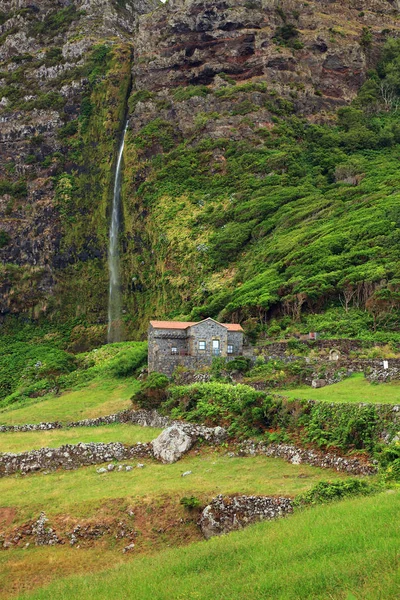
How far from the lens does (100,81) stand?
357ft

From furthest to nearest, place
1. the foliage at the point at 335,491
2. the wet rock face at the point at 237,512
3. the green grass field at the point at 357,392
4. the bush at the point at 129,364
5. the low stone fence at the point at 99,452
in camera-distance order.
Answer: the bush at the point at 129,364, the low stone fence at the point at 99,452, the green grass field at the point at 357,392, the wet rock face at the point at 237,512, the foliage at the point at 335,491

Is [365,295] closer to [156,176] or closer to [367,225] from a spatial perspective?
[367,225]

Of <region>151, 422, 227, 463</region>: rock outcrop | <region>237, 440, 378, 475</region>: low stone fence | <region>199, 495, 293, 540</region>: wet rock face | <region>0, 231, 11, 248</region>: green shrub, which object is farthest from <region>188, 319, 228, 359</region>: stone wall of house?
<region>0, 231, 11, 248</region>: green shrub

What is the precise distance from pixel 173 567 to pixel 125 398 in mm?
30456

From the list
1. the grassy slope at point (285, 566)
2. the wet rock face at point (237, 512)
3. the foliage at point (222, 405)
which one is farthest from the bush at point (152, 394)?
the grassy slope at point (285, 566)

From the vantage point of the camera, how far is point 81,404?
4403 centimetres

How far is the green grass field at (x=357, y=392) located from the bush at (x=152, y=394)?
763 cm

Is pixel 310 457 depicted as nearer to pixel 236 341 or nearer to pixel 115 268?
pixel 236 341

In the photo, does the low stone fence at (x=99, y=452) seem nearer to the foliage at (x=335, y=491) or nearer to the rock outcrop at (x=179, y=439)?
the rock outcrop at (x=179, y=439)

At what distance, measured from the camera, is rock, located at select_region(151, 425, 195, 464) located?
2611 cm

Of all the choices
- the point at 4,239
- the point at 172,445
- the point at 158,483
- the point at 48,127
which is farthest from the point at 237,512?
the point at 48,127

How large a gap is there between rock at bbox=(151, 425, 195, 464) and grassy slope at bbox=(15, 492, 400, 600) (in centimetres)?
1055

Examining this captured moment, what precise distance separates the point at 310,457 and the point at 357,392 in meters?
7.54

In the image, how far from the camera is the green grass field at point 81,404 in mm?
40094
